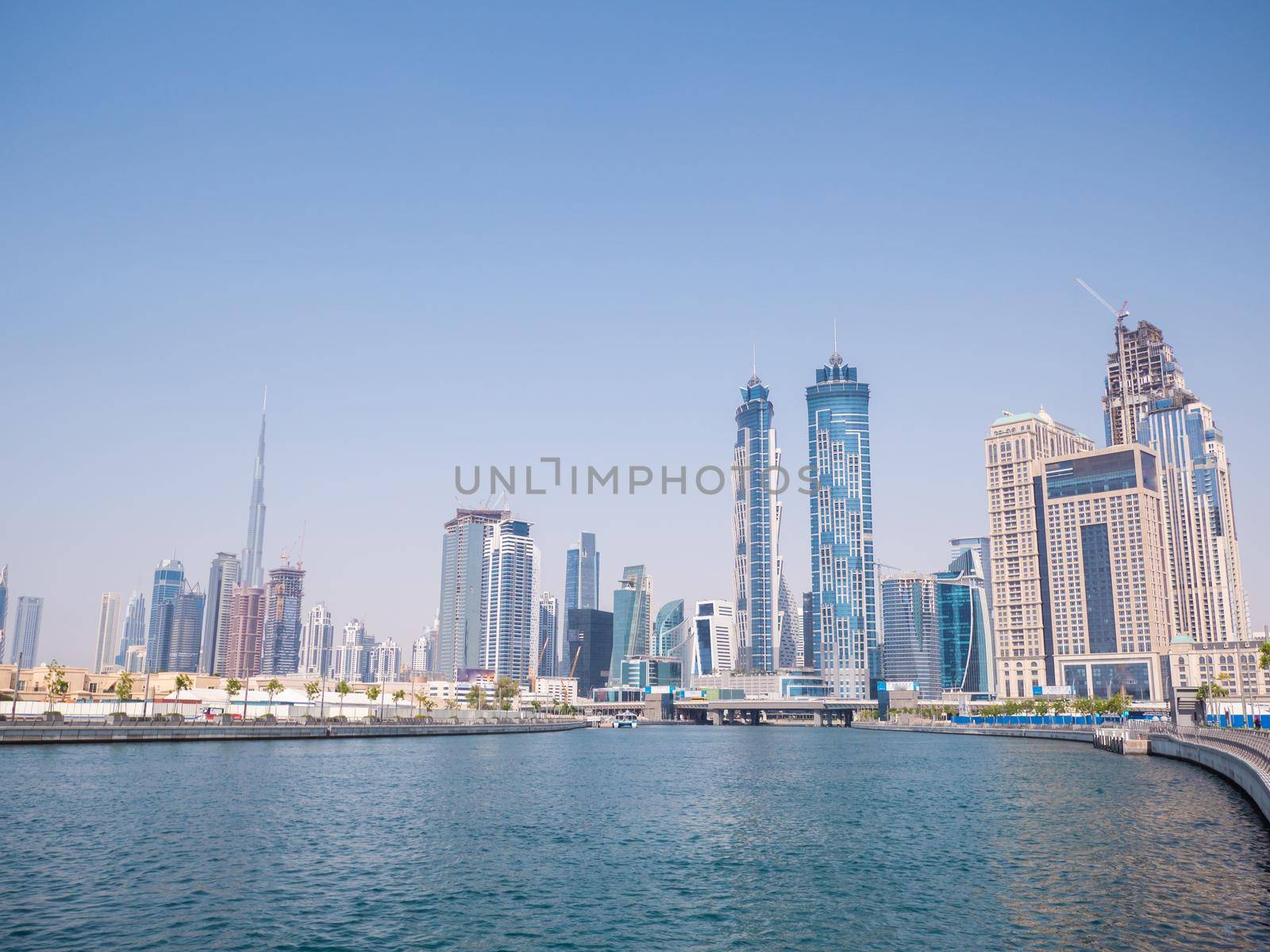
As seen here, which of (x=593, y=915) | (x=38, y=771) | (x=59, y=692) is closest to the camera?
(x=593, y=915)

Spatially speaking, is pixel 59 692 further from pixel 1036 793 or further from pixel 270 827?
pixel 1036 793

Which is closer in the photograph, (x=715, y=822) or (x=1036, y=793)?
→ (x=715, y=822)

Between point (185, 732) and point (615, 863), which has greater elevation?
point (185, 732)

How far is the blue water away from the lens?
126 feet

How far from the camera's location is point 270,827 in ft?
205

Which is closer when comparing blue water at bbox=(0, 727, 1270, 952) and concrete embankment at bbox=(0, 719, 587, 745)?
blue water at bbox=(0, 727, 1270, 952)

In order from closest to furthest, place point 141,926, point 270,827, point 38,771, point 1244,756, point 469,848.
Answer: point 141,926 < point 469,848 < point 270,827 < point 1244,756 < point 38,771

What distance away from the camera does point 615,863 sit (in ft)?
174

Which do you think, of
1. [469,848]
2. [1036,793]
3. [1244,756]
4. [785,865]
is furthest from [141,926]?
[1244,756]

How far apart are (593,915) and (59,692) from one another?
557ft

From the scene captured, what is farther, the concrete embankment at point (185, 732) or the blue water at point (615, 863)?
the concrete embankment at point (185, 732)

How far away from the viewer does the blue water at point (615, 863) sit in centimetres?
3834

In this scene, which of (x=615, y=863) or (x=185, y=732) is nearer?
(x=615, y=863)

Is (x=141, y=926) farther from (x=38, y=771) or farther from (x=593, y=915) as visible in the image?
(x=38, y=771)
